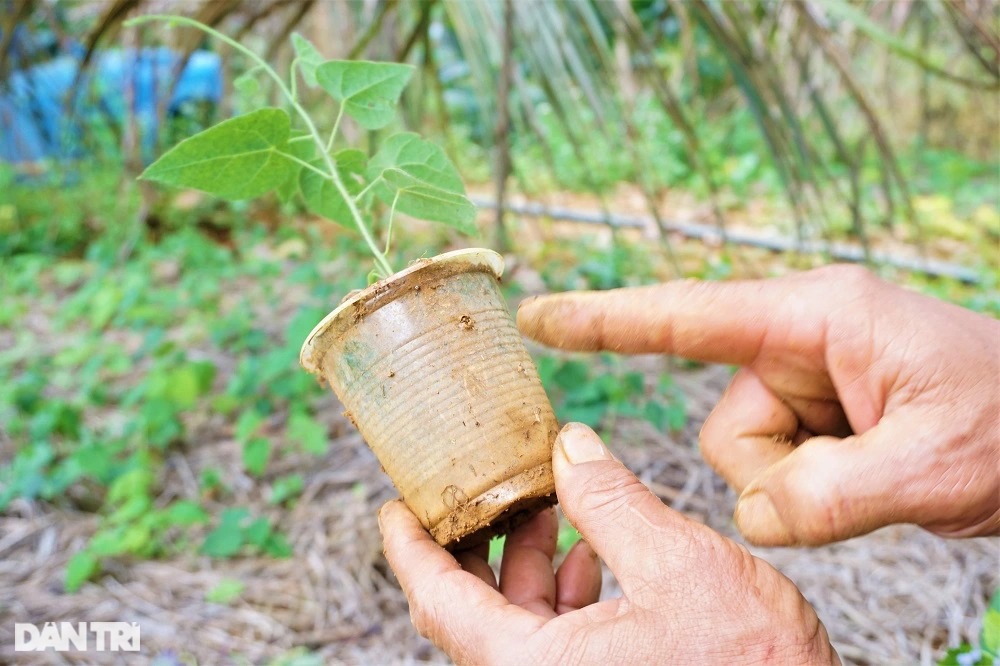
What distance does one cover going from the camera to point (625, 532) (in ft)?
2.32

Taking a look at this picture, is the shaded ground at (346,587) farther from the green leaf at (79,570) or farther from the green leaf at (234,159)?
the green leaf at (234,159)

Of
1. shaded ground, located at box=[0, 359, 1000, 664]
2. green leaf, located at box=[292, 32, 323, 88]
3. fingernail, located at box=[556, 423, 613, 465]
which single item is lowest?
shaded ground, located at box=[0, 359, 1000, 664]

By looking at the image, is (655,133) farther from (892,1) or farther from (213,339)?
(213,339)

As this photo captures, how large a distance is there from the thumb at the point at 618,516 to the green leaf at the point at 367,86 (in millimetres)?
517

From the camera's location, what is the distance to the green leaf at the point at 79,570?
4.63ft

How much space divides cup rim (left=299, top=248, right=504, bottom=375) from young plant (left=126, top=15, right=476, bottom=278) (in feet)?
0.23

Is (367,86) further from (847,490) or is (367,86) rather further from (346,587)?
(346,587)

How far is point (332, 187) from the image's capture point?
0.97 meters

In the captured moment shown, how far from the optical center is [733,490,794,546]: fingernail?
723 mm

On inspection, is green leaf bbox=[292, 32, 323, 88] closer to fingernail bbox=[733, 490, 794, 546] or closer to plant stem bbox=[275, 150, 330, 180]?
plant stem bbox=[275, 150, 330, 180]

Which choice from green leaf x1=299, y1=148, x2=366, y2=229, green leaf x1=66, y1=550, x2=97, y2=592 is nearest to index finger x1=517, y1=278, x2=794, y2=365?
green leaf x1=299, y1=148, x2=366, y2=229

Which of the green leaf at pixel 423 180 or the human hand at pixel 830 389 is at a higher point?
the green leaf at pixel 423 180

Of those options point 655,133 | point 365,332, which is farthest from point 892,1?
point 365,332

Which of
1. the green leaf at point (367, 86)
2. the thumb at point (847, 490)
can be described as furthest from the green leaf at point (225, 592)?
the thumb at point (847, 490)
